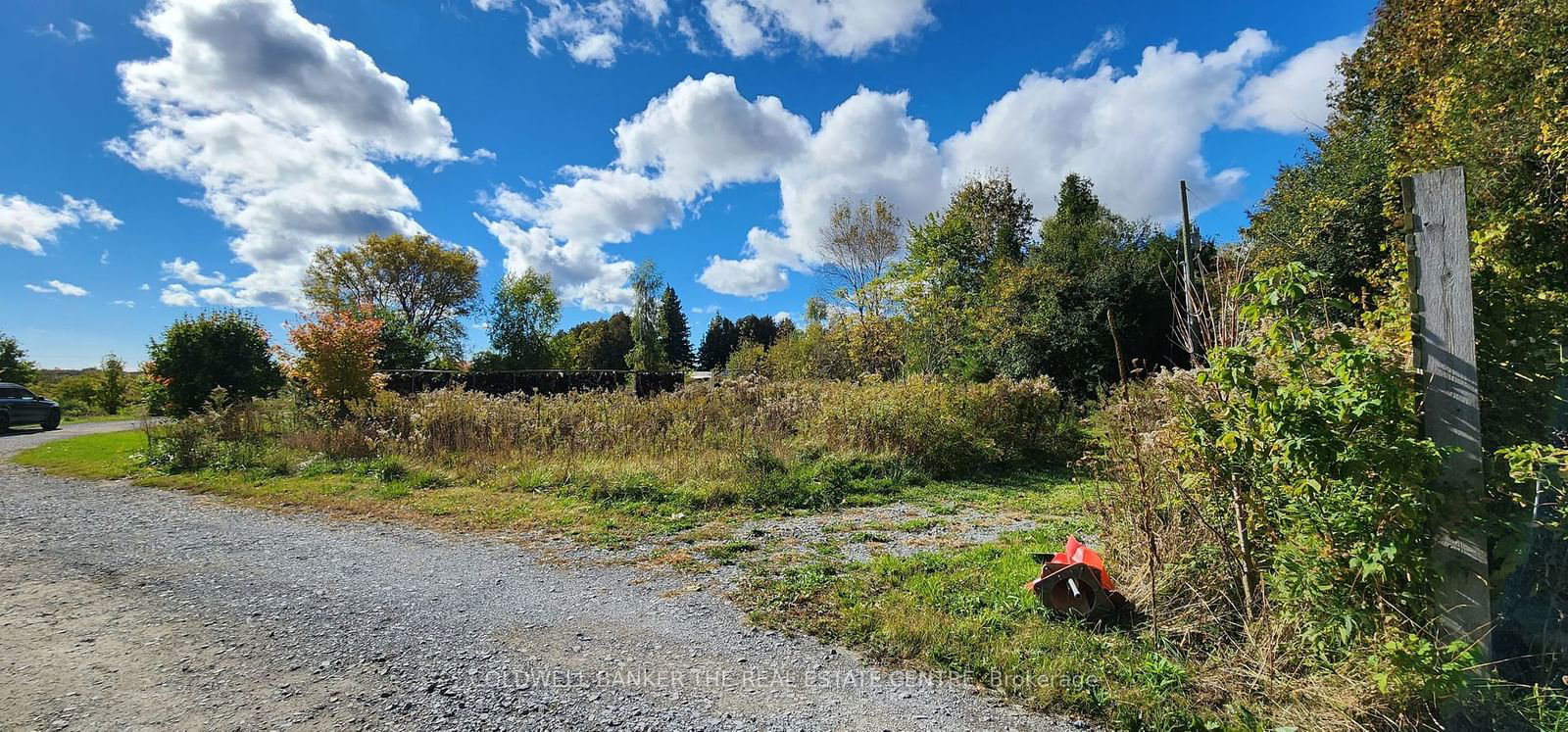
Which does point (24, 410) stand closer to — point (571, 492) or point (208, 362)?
point (208, 362)

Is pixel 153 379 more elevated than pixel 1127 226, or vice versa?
pixel 1127 226

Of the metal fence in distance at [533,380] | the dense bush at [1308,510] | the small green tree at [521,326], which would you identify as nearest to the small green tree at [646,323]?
the small green tree at [521,326]

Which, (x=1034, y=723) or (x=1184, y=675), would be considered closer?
(x=1034, y=723)

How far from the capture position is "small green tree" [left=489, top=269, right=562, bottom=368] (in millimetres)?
32500

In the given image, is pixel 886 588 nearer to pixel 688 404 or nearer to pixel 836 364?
pixel 688 404

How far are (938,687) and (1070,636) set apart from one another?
0.78m

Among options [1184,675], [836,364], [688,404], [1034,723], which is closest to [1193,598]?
[1184,675]

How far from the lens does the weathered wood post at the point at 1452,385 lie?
203 cm

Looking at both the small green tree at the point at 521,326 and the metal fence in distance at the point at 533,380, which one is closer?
the metal fence in distance at the point at 533,380

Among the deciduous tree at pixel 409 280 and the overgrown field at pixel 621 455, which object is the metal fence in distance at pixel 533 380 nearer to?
the overgrown field at pixel 621 455

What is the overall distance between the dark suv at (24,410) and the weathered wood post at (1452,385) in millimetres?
25294

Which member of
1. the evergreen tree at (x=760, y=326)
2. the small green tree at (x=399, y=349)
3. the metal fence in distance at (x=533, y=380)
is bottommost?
the metal fence in distance at (x=533, y=380)

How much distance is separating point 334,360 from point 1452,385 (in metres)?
12.7

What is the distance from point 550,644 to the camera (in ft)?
10.0
